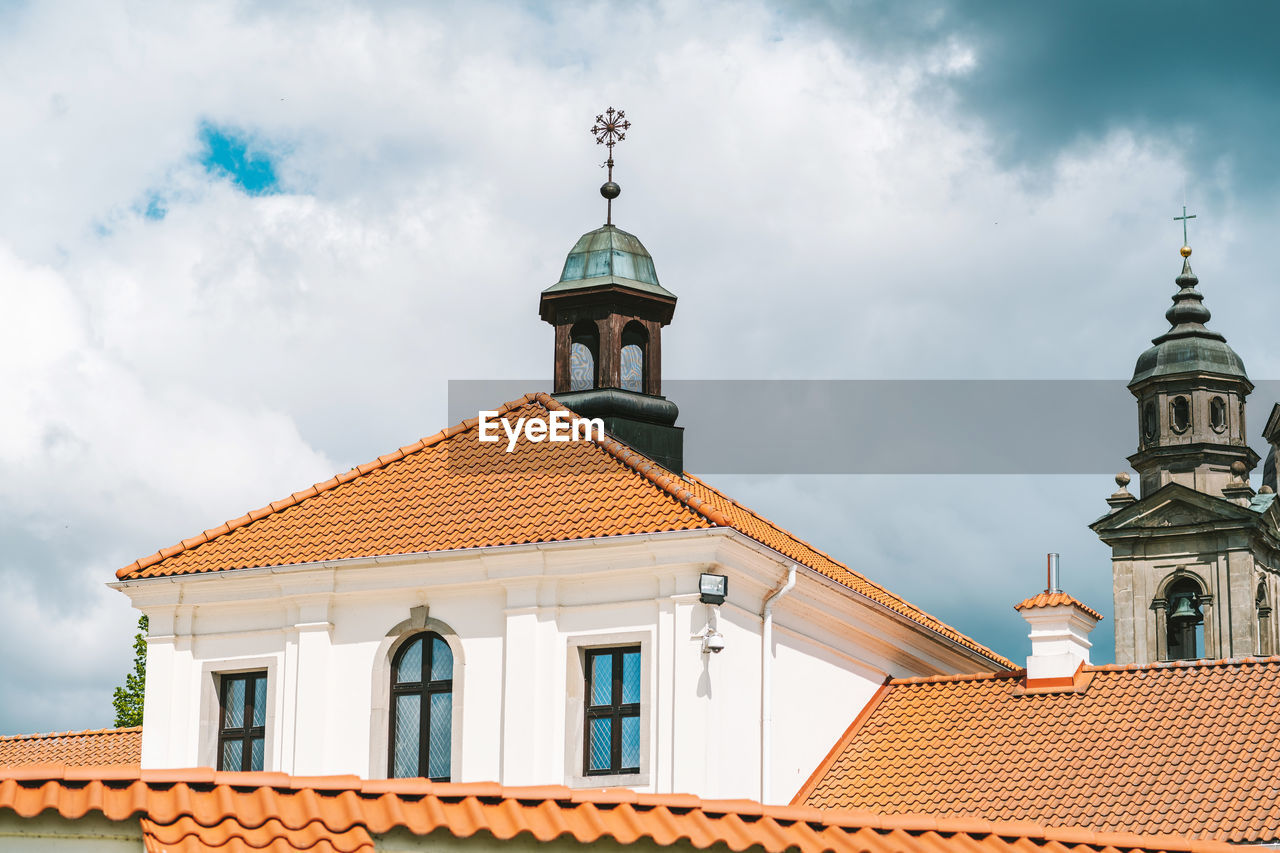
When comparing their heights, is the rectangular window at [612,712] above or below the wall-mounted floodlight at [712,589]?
below

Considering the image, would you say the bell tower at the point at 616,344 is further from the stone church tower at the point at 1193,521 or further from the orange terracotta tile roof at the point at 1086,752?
the stone church tower at the point at 1193,521

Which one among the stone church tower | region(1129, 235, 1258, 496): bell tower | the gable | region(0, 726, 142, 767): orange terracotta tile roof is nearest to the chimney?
region(0, 726, 142, 767): orange terracotta tile roof

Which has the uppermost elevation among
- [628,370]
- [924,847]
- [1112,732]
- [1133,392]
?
[1133,392]

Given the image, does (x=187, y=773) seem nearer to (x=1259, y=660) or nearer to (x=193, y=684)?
(x=193, y=684)

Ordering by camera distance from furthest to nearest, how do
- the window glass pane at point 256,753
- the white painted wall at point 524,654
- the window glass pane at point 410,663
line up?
1. the window glass pane at point 256,753
2. the window glass pane at point 410,663
3. the white painted wall at point 524,654

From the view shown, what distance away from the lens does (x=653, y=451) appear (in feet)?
89.9

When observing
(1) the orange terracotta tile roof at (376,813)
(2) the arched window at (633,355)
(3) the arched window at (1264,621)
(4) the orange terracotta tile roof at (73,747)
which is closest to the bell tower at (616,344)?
(2) the arched window at (633,355)

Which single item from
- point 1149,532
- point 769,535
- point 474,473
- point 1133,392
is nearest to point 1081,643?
point 769,535

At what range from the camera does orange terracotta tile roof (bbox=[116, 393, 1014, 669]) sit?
74.6ft

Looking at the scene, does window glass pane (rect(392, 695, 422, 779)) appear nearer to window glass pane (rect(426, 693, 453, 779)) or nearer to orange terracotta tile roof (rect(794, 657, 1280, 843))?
window glass pane (rect(426, 693, 453, 779))

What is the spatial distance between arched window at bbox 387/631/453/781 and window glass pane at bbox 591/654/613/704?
1.74 metres

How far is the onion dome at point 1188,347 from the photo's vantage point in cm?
5172

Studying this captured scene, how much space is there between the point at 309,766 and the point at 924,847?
12.4 metres

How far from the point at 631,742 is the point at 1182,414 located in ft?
109
